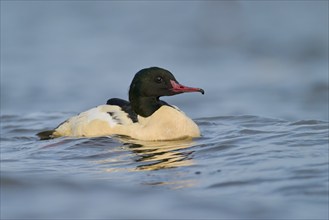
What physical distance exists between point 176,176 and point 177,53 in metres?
12.5

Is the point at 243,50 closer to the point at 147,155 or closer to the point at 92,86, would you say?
the point at 92,86

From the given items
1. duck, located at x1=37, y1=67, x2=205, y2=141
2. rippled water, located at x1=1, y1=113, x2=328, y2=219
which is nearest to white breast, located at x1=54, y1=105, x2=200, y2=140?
duck, located at x1=37, y1=67, x2=205, y2=141

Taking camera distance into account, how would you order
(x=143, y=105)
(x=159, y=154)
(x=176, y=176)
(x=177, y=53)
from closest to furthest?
(x=176, y=176) → (x=159, y=154) → (x=143, y=105) → (x=177, y=53)

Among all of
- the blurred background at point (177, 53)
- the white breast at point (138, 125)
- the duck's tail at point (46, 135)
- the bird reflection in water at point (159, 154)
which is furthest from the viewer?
the blurred background at point (177, 53)

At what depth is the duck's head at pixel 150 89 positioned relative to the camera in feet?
41.7

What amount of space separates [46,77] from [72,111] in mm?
3423

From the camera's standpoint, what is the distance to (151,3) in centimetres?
2942

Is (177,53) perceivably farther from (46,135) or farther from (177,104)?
(46,135)

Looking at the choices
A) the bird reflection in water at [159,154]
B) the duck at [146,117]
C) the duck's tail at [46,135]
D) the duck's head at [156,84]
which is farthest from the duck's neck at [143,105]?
→ the duck's tail at [46,135]

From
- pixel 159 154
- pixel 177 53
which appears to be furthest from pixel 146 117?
pixel 177 53

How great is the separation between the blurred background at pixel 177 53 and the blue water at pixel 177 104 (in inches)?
1.5

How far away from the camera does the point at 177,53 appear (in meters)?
22.1

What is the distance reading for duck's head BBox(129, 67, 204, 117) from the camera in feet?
41.7

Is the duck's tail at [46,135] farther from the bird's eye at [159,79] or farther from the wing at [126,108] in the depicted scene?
the bird's eye at [159,79]
